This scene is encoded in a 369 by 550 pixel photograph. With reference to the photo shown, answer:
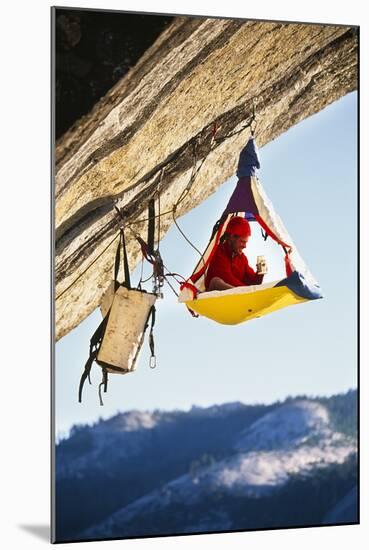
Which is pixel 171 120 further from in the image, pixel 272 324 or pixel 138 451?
pixel 138 451

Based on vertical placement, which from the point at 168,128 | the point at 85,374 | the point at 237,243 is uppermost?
the point at 168,128

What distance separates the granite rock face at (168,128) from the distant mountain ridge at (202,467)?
613 millimetres

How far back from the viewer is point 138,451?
643 cm

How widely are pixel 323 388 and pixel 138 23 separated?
1935 millimetres

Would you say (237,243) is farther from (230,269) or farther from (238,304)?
(238,304)

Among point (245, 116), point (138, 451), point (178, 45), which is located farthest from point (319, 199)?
point (138, 451)

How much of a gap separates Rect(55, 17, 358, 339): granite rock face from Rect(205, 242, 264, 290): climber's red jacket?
26cm

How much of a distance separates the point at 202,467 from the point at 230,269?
93 centimetres

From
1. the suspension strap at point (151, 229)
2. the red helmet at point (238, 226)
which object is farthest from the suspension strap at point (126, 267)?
the red helmet at point (238, 226)

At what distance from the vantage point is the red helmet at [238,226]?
6531mm

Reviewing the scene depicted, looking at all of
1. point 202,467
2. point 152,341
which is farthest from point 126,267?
point 202,467

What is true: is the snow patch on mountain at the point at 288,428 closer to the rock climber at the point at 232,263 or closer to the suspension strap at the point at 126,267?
the rock climber at the point at 232,263

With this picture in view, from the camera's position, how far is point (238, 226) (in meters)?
6.54

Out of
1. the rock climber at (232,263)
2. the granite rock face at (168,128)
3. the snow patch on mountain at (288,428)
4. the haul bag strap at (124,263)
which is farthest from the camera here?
the snow patch on mountain at (288,428)
